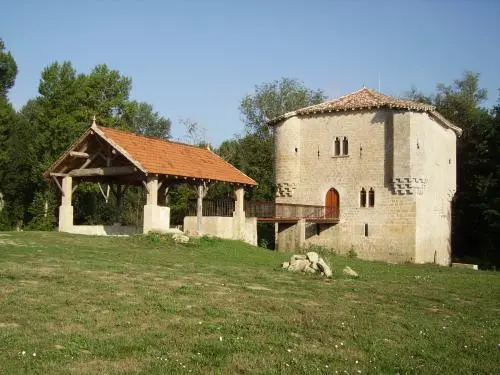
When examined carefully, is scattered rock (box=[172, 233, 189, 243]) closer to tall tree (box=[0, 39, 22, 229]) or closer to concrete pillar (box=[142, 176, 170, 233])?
concrete pillar (box=[142, 176, 170, 233])

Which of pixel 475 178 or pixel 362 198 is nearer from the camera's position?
pixel 362 198

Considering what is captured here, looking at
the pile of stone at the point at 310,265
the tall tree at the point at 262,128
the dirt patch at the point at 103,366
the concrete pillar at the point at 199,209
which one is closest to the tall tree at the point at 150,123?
the tall tree at the point at 262,128

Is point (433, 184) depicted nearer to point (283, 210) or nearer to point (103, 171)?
point (283, 210)

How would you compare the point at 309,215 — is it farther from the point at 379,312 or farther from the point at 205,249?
the point at 379,312

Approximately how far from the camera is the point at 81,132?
36.8 metres

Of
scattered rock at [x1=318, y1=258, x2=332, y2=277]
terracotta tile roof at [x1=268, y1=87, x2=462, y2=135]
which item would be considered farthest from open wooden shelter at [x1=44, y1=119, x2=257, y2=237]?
scattered rock at [x1=318, y1=258, x2=332, y2=277]

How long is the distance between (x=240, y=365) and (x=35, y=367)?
86.5 inches

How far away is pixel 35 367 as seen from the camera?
5961mm

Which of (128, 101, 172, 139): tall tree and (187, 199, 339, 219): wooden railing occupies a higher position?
(128, 101, 172, 139): tall tree

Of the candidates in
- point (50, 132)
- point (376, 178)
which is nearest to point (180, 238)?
point (376, 178)

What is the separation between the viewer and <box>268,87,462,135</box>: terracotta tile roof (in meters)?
29.5

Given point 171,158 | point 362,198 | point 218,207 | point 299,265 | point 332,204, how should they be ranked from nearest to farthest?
point 299,265, point 171,158, point 218,207, point 362,198, point 332,204

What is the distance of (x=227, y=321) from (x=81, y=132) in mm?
30903

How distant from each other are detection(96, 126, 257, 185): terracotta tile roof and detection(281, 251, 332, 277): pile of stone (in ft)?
25.6
